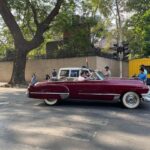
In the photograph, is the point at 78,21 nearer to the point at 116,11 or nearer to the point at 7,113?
the point at 116,11

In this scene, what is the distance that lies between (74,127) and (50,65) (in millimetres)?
24284

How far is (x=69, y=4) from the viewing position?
91.2 ft

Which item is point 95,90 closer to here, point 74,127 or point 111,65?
point 74,127

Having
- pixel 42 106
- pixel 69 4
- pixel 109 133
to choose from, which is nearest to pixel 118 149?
pixel 109 133

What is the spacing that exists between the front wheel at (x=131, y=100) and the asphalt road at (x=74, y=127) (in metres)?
0.23

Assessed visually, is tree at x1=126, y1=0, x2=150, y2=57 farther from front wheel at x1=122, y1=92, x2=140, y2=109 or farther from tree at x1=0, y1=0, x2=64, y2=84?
front wheel at x1=122, y1=92, x2=140, y2=109

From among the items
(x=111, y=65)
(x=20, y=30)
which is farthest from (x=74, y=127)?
(x=111, y=65)

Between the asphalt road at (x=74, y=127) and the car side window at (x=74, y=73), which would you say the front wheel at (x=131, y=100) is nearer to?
the asphalt road at (x=74, y=127)

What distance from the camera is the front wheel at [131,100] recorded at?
11.8m

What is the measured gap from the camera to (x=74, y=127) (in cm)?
853

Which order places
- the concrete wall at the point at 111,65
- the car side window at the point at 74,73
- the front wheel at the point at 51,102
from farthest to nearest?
the concrete wall at the point at 111,65 < the car side window at the point at 74,73 < the front wheel at the point at 51,102

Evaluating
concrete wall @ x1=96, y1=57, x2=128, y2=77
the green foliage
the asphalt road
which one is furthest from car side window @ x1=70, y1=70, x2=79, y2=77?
the green foliage

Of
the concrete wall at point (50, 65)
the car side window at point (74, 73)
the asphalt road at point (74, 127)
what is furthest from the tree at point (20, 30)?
the asphalt road at point (74, 127)

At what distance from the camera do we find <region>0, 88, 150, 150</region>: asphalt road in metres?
6.88
